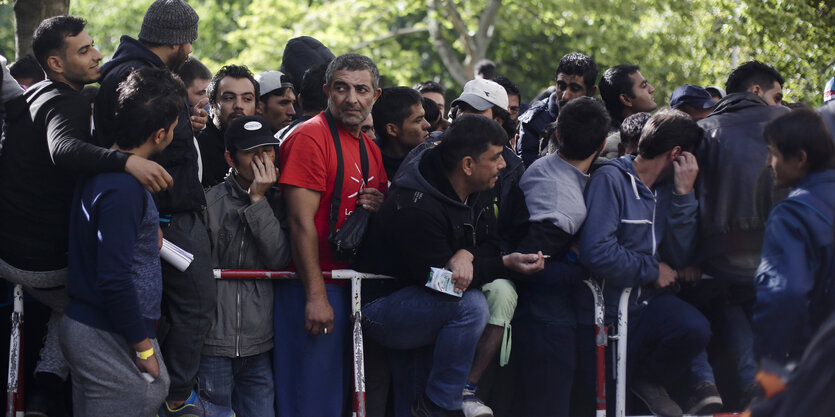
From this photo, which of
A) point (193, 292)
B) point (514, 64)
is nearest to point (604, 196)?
point (193, 292)

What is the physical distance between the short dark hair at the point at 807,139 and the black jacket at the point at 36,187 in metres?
3.36

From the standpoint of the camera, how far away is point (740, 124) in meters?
A: 4.84

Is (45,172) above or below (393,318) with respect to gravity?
above

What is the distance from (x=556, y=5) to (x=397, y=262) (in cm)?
1892

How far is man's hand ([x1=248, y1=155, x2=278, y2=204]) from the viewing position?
177 inches

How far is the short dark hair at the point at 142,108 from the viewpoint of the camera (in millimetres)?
3922

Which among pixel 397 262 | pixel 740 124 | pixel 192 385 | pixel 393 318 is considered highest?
pixel 740 124

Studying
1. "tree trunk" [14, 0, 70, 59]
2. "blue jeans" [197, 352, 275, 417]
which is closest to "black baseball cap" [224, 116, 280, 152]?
"blue jeans" [197, 352, 275, 417]

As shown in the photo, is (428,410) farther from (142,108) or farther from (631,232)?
(142,108)

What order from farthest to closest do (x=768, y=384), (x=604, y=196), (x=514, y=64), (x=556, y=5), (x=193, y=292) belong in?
1. (x=514, y=64)
2. (x=556, y=5)
3. (x=604, y=196)
4. (x=193, y=292)
5. (x=768, y=384)

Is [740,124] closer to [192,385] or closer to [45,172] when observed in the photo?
[192,385]

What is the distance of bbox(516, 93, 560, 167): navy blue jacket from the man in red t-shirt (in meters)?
2.25

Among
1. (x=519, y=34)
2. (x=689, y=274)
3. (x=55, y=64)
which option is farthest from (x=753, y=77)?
(x=519, y=34)

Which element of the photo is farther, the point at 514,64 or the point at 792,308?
the point at 514,64
